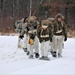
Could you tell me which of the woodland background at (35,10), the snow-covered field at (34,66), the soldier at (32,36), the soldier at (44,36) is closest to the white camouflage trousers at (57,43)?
the soldier at (32,36)

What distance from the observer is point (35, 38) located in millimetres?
14883

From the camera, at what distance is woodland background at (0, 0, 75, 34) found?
3962 cm

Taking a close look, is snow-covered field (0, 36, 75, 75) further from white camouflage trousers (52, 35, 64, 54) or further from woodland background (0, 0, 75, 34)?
woodland background (0, 0, 75, 34)

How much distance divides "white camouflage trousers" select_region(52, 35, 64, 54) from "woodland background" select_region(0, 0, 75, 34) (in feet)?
59.2

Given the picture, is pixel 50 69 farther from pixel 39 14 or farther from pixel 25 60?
pixel 39 14

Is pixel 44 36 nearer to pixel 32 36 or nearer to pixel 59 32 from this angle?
pixel 32 36

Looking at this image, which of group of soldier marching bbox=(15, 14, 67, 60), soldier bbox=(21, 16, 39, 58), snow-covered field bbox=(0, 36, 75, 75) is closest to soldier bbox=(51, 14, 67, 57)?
group of soldier marching bbox=(15, 14, 67, 60)

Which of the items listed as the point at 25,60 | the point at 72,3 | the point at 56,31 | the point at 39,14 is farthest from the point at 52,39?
the point at 39,14

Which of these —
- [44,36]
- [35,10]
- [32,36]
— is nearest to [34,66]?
[44,36]

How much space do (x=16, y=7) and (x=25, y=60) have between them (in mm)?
39273

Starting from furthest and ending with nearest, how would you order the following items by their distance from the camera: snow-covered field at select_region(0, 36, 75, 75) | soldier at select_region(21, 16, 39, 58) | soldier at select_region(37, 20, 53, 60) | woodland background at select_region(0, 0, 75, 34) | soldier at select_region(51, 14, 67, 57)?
woodland background at select_region(0, 0, 75, 34) < soldier at select_region(51, 14, 67, 57) < soldier at select_region(21, 16, 39, 58) < soldier at select_region(37, 20, 53, 60) < snow-covered field at select_region(0, 36, 75, 75)

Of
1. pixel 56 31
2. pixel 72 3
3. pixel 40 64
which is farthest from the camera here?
pixel 72 3

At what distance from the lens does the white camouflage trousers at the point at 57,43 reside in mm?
15334

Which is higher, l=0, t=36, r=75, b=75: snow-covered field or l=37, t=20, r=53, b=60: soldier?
l=37, t=20, r=53, b=60: soldier
